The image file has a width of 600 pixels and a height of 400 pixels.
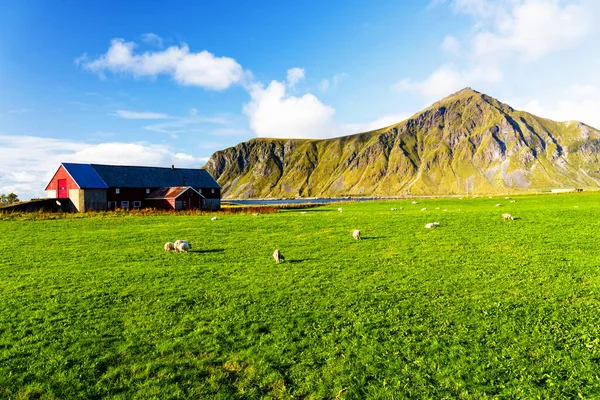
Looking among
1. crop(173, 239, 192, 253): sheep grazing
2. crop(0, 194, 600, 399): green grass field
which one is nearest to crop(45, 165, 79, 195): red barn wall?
crop(0, 194, 600, 399): green grass field

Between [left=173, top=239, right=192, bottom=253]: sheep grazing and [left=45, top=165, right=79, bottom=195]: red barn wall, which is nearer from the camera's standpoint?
[left=173, top=239, right=192, bottom=253]: sheep grazing

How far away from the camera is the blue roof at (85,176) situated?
84.1m

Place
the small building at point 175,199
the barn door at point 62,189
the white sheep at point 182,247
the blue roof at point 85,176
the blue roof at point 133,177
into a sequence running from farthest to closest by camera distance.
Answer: the small building at point 175,199 → the barn door at point 62,189 → the blue roof at point 133,177 → the blue roof at point 85,176 → the white sheep at point 182,247

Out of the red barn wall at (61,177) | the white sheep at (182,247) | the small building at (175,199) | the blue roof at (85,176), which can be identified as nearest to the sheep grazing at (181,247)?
the white sheep at (182,247)

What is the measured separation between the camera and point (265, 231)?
35.3m

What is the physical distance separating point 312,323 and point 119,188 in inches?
3601

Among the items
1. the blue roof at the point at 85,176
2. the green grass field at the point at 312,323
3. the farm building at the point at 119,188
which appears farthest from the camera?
the farm building at the point at 119,188

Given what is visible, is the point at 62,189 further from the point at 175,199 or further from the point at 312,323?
the point at 312,323

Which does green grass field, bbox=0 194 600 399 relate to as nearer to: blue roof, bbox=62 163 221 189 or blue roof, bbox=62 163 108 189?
blue roof, bbox=62 163 108 189

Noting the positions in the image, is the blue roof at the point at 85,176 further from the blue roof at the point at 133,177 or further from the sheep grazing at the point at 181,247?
the sheep grazing at the point at 181,247

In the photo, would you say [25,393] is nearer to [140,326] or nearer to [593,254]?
[140,326]

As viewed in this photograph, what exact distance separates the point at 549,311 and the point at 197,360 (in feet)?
38.5

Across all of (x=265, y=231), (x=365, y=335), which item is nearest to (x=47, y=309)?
(x=365, y=335)

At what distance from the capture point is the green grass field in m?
8.62
